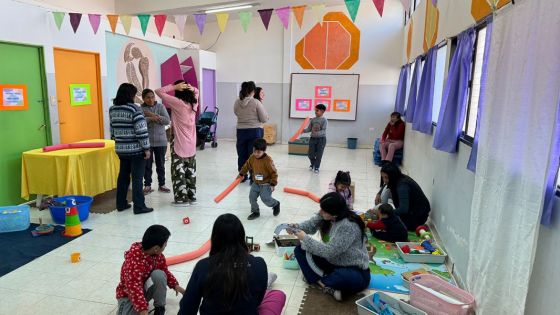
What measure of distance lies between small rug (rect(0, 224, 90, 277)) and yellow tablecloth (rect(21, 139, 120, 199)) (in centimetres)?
58

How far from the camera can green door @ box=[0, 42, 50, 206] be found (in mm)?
4277

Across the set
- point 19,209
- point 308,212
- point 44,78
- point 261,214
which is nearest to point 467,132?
point 308,212

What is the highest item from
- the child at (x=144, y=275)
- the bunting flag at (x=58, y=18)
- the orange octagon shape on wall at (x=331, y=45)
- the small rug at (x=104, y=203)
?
the orange octagon shape on wall at (x=331, y=45)

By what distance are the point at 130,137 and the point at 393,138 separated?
453 cm

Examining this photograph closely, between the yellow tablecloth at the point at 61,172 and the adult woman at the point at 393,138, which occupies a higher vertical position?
the adult woman at the point at 393,138

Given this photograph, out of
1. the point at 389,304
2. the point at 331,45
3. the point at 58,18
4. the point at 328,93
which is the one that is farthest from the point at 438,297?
the point at 331,45

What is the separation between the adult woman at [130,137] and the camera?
392 centimetres

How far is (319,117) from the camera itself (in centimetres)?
667

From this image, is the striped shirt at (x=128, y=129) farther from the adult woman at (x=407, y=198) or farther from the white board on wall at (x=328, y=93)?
the white board on wall at (x=328, y=93)

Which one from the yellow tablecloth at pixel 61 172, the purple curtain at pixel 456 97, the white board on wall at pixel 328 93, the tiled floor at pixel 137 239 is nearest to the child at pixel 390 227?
the purple curtain at pixel 456 97

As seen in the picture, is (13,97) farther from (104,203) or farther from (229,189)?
(229,189)

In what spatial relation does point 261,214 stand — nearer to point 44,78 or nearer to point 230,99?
point 44,78

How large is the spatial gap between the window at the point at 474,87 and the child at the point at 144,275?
244 cm

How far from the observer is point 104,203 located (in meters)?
4.64
